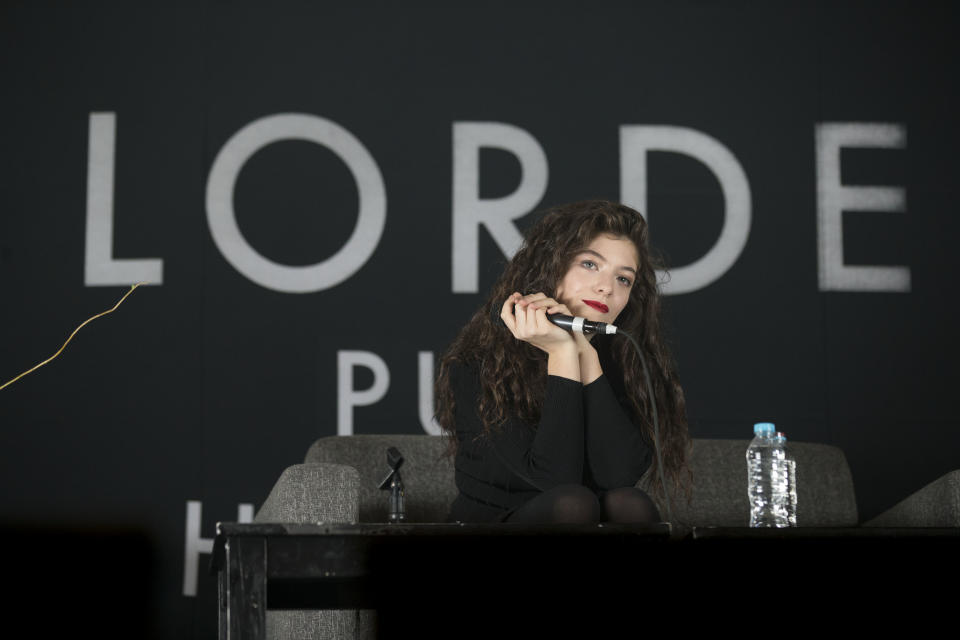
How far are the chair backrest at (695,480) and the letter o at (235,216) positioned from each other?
38.4 inches

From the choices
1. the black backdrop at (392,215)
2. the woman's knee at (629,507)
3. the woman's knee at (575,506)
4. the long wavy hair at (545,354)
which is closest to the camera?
the woman's knee at (575,506)

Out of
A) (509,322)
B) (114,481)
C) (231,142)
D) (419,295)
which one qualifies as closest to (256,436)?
(114,481)

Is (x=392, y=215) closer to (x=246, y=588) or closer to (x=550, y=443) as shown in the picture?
(x=550, y=443)

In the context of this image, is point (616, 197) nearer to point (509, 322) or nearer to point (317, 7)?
point (317, 7)

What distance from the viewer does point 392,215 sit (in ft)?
12.2

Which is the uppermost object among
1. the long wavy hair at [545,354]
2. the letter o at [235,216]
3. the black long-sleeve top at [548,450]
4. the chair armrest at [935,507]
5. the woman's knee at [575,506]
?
the letter o at [235,216]

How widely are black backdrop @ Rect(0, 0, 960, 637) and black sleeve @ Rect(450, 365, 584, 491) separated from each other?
4.77 ft

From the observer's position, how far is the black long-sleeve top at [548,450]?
6.94 feet

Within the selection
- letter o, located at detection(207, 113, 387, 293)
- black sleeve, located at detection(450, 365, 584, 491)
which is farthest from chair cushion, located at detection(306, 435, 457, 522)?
letter o, located at detection(207, 113, 387, 293)

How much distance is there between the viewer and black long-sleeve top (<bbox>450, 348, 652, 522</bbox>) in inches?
83.3

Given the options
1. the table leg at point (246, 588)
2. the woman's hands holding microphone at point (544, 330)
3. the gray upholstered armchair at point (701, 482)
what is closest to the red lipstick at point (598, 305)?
the woman's hands holding microphone at point (544, 330)

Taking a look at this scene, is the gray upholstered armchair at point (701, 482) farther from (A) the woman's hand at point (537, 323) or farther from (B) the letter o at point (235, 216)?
(B) the letter o at point (235, 216)

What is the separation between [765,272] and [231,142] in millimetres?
1921

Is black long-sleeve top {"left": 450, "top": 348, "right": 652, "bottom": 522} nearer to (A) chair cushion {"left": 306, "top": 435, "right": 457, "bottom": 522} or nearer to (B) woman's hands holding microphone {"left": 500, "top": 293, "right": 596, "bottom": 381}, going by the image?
(B) woman's hands holding microphone {"left": 500, "top": 293, "right": 596, "bottom": 381}
